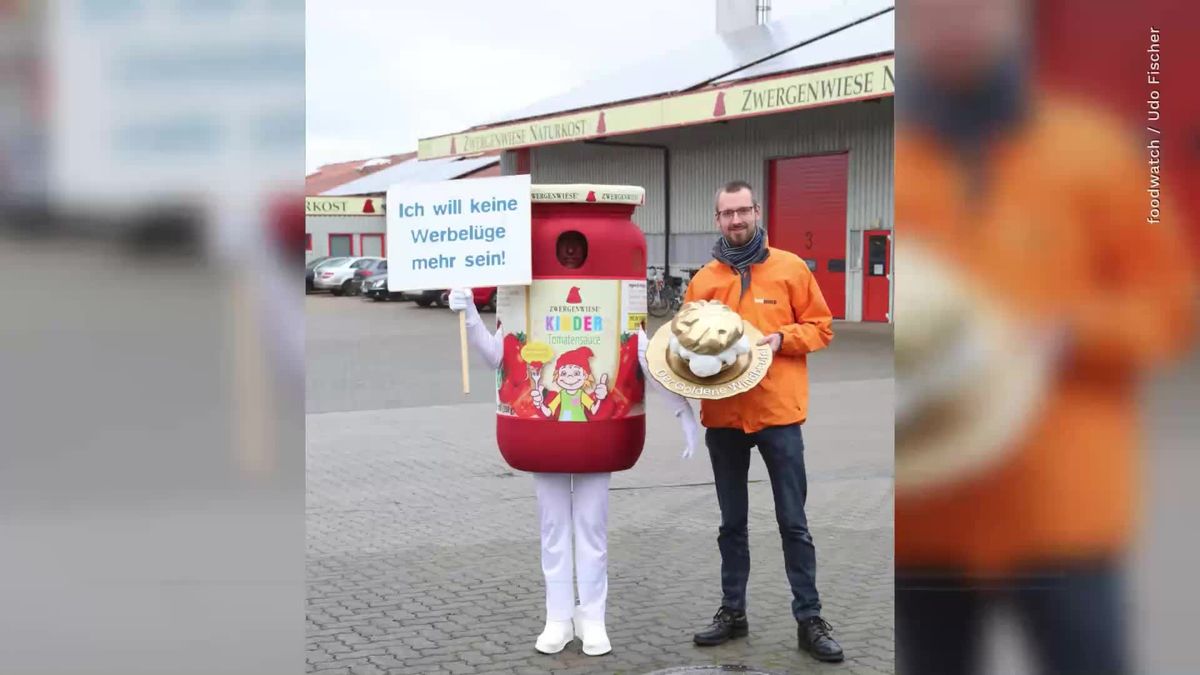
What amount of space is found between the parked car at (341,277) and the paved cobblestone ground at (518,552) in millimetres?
28240

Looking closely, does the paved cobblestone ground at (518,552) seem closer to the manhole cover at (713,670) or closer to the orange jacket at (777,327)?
the manhole cover at (713,670)

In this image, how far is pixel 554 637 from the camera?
4.68 meters

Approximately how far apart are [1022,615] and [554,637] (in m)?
2.63

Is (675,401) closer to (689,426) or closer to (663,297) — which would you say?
(689,426)

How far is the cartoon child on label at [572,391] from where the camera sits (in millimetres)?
4535

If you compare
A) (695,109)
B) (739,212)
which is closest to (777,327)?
(739,212)

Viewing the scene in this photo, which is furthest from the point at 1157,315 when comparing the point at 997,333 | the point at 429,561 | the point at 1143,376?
the point at 429,561

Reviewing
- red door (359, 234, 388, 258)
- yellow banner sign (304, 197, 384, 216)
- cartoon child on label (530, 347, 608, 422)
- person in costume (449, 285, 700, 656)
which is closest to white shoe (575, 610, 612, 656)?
person in costume (449, 285, 700, 656)

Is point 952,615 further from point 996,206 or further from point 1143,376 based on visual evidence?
point 996,206

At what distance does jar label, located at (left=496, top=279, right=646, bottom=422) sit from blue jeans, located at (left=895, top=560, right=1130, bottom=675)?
2.31m

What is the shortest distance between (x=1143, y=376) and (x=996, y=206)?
17.3 inches

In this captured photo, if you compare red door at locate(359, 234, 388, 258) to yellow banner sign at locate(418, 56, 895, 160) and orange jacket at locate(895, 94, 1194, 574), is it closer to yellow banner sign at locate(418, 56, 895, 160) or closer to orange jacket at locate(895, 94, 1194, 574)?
yellow banner sign at locate(418, 56, 895, 160)

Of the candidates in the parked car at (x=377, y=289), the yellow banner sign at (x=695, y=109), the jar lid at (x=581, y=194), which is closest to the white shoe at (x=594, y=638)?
the jar lid at (x=581, y=194)

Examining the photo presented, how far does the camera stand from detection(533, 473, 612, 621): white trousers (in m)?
4.67
